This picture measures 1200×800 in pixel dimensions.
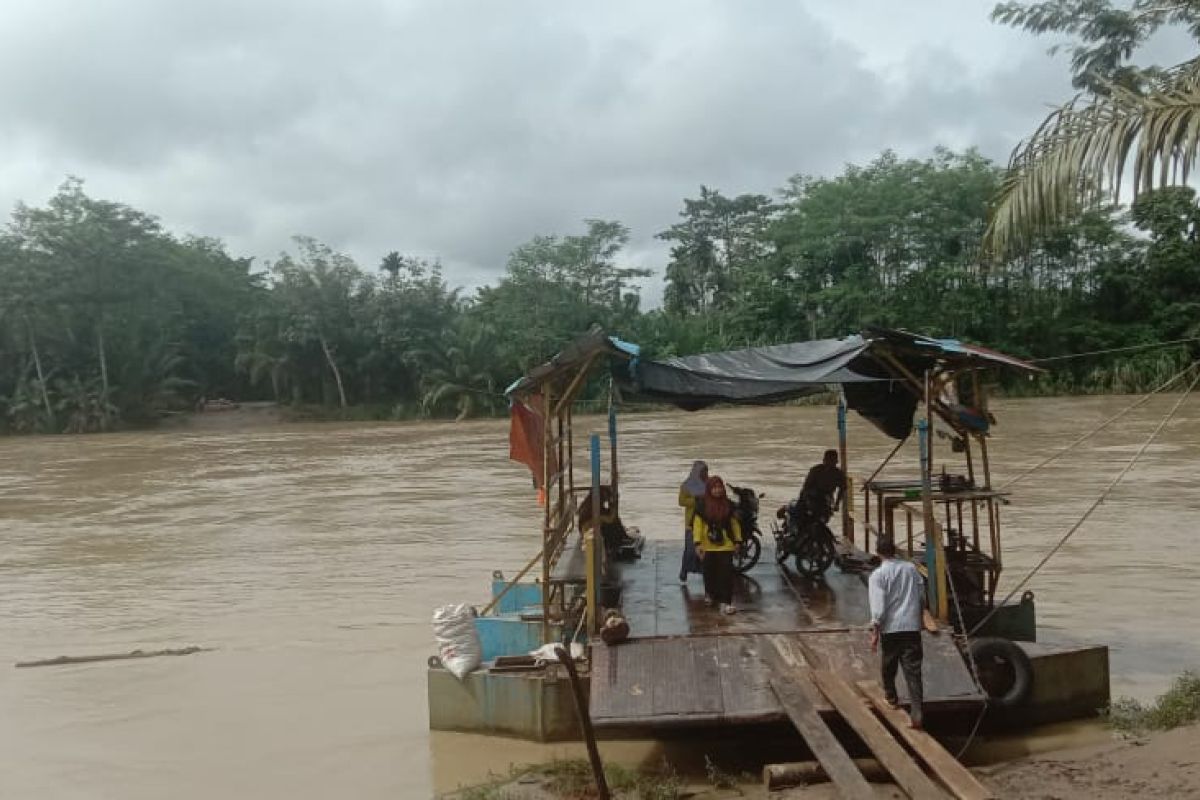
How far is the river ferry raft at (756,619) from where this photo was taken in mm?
6012

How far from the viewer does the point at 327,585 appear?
43.1 ft

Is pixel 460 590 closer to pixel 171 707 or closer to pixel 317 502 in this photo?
pixel 171 707

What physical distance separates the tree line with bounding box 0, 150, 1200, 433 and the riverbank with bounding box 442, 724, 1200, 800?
114ft

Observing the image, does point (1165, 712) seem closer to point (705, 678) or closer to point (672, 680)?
point (705, 678)

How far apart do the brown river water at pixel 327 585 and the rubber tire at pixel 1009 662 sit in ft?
5.32

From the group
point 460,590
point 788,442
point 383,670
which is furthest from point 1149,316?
point 383,670

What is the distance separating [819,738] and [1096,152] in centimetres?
318

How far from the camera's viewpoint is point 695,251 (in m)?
58.3

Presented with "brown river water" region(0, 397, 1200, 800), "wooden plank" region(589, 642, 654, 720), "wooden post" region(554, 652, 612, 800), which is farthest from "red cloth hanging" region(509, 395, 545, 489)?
"wooden post" region(554, 652, 612, 800)

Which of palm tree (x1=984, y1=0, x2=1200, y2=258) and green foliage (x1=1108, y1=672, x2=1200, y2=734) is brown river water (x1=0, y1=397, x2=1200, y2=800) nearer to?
green foliage (x1=1108, y1=672, x2=1200, y2=734)

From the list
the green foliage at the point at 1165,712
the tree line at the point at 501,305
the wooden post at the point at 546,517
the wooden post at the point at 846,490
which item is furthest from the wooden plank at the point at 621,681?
the tree line at the point at 501,305

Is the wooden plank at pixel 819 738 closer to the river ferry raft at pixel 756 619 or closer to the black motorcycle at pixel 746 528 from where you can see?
the river ferry raft at pixel 756 619

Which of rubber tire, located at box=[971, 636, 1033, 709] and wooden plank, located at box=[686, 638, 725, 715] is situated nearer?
wooden plank, located at box=[686, 638, 725, 715]

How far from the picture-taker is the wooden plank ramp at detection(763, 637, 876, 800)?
490 centimetres
